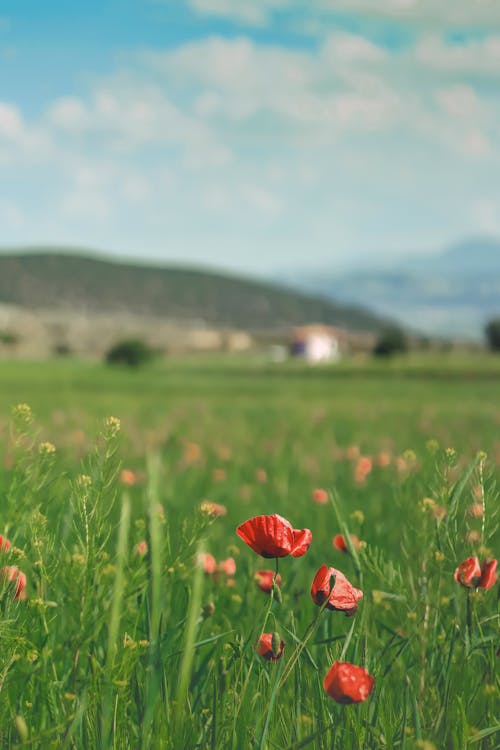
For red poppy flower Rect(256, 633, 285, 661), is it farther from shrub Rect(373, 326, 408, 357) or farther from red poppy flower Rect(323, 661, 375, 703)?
shrub Rect(373, 326, 408, 357)

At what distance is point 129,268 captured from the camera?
13038 centimetres

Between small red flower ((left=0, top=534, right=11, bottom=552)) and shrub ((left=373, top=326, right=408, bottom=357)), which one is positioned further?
shrub ((left=373, top=326, right=408, bottom=357))

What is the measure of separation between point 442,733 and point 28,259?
13191cm

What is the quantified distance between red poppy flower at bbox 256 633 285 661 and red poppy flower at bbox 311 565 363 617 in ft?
0.27

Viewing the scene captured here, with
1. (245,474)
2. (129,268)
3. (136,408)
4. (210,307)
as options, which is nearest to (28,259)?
(129,268)

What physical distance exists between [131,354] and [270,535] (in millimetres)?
40439

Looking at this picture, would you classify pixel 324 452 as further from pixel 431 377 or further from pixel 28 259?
pixel 28 259

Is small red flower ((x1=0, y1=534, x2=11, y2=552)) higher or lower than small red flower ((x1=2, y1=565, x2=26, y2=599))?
below

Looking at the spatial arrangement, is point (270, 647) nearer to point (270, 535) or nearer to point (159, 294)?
point (270, 535)

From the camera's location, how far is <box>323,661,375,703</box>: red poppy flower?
97 cm

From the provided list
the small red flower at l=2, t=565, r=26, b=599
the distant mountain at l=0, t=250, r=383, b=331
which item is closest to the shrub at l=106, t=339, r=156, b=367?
the small red flower at l=2, t=565, r=26, b=599

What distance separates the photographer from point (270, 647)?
3.94ft

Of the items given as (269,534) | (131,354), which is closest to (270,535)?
(269,534)

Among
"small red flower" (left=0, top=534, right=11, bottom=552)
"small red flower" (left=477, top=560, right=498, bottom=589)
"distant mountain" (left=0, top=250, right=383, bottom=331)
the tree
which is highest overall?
"distant mountain" (left=0, top=250, right=383, bottom=331)
